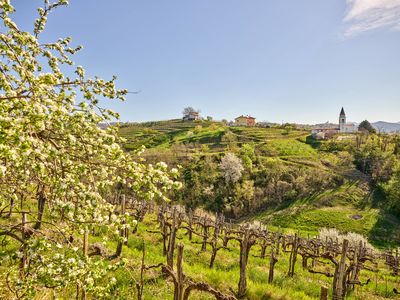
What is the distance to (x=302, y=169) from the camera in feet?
256

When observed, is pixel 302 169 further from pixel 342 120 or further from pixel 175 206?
pixel 342 120

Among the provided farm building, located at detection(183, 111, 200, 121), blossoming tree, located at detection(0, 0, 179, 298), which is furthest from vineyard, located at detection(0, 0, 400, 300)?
farm building, located at detection(183, 111, 200, 121)

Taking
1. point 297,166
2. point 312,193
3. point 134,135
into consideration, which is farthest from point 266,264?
point 134,135

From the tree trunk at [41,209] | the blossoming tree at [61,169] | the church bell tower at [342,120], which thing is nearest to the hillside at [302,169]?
the tree trunk at [41,209]

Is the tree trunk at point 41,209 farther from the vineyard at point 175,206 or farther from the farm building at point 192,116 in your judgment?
the farm building at point 192,116

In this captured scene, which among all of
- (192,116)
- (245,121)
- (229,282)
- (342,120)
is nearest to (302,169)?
(229,282)

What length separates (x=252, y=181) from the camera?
254 ft

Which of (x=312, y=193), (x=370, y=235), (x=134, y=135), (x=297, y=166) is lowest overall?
(x=370, y=235)

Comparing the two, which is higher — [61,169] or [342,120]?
[342,120]

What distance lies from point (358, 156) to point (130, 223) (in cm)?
8969

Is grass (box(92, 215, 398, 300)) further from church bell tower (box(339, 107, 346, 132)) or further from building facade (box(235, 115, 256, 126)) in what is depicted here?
church bell tower (box(339, 107, 346, 132))

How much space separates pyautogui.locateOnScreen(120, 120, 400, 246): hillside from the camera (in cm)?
5672

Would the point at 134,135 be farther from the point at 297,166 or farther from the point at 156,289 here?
the point at 156,289

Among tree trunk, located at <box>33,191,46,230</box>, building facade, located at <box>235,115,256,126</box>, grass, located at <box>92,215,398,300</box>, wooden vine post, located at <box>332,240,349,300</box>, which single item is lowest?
grass, located at <box>92,215,398,300</box>
